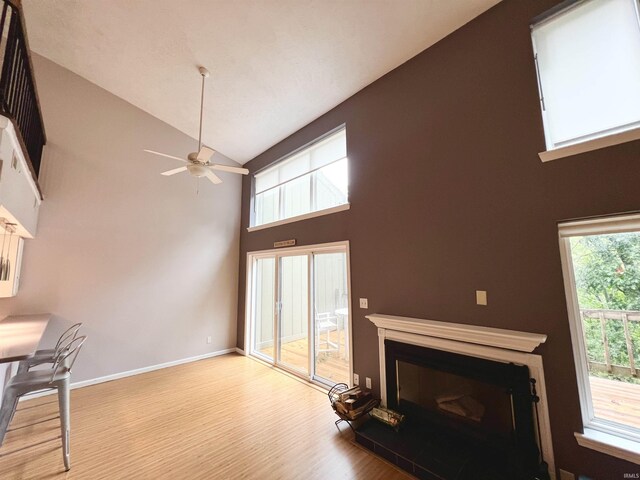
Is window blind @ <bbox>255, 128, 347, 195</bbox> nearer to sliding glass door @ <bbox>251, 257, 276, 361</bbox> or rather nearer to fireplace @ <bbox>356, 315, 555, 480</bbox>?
sliding glass door @ <bbox>251, 257, 276, 361</bbox>

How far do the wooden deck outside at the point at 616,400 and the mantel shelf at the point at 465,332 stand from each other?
478mm

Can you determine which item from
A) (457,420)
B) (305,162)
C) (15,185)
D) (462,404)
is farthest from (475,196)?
(15,185)

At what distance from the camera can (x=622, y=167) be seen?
1.80 metres

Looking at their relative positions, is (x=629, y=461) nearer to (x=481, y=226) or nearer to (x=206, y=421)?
(x=481, y=226)

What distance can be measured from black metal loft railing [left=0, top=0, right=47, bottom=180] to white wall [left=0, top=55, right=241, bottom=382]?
59 centimetres

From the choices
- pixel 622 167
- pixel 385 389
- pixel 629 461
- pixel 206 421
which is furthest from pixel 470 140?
pixel 206 421

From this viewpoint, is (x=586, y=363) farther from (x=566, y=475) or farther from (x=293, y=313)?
(x=293, y=313)

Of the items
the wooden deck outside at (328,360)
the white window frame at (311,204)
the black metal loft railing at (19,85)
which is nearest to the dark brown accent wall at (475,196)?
the white window frame at (311,204)

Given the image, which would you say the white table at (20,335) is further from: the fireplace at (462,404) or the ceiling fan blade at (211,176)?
the fireplace at (462,404)

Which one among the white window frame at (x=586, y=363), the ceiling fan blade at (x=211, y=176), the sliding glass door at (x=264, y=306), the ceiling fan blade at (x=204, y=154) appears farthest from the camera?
the sliding glass door at (x=264, y=306)

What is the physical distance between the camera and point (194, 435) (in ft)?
9.04

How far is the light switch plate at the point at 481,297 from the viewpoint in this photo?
2.36 meters

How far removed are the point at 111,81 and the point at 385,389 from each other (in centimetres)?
605

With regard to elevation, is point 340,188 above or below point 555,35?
below
